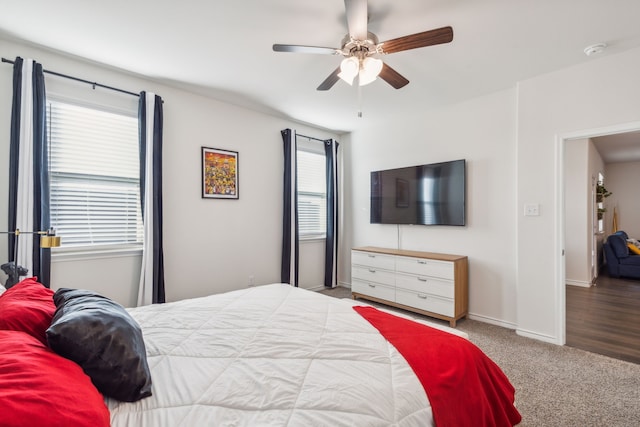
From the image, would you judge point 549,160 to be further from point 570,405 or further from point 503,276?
point 570,405

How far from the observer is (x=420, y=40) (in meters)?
1.83

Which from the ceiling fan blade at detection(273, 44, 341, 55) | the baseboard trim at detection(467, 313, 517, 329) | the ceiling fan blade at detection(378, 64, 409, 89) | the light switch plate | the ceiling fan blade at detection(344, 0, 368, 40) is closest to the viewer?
the ceiling fan blade at detection(344, 0, 368, 40)

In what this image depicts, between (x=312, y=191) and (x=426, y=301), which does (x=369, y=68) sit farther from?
(x=312, y=191)

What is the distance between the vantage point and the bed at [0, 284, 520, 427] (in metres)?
0.94

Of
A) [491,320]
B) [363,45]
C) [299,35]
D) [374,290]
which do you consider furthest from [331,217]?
[363,45]

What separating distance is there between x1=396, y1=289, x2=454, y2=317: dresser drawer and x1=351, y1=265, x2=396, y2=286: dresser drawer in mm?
174

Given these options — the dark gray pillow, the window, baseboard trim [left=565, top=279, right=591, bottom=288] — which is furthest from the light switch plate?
the dark gray pillow

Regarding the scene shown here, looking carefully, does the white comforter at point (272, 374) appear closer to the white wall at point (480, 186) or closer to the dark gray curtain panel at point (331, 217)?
the white wall at point (480, 186)

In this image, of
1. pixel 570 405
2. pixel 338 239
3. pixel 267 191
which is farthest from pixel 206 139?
pixel 570 405

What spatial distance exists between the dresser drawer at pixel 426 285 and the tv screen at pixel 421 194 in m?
0.74

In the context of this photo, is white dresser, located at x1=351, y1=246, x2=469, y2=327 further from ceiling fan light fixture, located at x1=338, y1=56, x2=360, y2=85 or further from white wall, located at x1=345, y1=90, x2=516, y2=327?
ceiling fan light fixture, located at x1=338, y1=56, x2=360, y2=85

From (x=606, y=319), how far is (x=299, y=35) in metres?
4.42

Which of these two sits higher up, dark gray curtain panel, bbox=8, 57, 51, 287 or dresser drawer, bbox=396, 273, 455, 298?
dark gray curtain panel, bbox=8, 57, 51, 287

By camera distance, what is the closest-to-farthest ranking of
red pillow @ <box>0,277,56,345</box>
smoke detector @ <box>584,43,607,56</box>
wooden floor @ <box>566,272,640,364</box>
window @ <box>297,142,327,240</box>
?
red pillow @ <box>0,277,56,345</box> → smoke detector @ <box>584,43,607,56</box> → wooden floor @ <box>566,272,640,364</box> → window @ <box>297,142,327,240</box>
